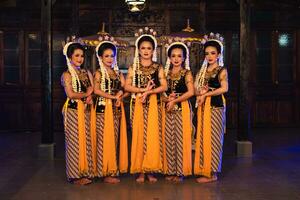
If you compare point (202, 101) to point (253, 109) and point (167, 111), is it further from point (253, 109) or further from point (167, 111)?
point (253, 109)

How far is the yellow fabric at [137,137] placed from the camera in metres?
6.02

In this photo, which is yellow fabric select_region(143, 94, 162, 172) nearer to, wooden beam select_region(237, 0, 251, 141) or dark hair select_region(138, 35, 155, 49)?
dark hair select_region(138, 35, 155, 49)

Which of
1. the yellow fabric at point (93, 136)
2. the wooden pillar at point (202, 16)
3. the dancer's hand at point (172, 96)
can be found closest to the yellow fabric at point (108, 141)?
the yellow fabric at point (93, 136)

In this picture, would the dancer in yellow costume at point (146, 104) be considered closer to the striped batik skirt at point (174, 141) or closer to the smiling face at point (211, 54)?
the striped batik skirt at point (174, 141)

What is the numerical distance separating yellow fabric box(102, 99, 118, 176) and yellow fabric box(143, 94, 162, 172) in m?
0.42

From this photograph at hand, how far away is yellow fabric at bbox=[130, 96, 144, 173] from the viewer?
6023 mm

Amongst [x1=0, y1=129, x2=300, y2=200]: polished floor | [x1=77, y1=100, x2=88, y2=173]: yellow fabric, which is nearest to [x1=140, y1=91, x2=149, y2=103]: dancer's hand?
[x1=77, y1=100, x2=88, y2=173]: yellow fabric

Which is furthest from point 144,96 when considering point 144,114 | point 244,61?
point 244,61

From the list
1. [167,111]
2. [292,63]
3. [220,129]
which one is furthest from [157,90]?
[292,63]

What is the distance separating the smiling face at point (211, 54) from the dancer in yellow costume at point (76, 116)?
1.54 meters

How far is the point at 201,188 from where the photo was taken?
227 inches

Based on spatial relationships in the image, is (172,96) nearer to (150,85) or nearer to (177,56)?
(150,85)

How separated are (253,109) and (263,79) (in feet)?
2.57

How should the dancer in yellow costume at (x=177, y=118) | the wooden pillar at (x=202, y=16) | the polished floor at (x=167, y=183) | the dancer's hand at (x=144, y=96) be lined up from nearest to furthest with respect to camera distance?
the polished floor at (x=167, y=183), the dancer's hand at (x=144, y=96), the dancer in yellow costume at (x=177, y=118), the wooden pillar at (x=202, y=16)
